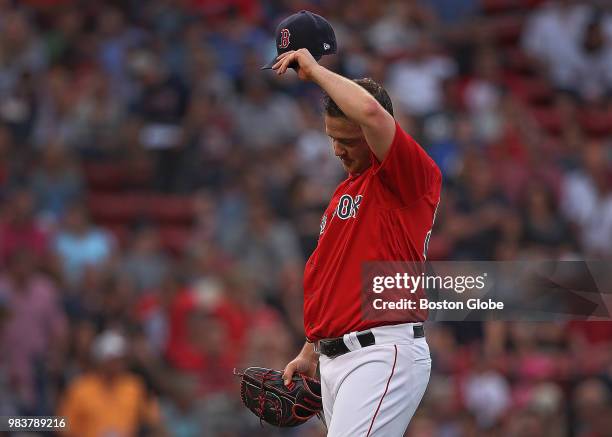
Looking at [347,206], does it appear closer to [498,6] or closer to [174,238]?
[174,238]

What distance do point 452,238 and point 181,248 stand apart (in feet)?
8.62

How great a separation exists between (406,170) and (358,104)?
351 millimetres

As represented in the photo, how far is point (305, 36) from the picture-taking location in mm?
4848

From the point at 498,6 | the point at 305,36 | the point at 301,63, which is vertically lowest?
the point at 301,63

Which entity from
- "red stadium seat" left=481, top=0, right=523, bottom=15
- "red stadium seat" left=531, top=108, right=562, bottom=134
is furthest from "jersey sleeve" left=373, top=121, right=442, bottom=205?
"red stadium seat" left=481, top=0, right=523, bottom=15

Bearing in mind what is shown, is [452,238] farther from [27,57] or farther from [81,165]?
[27,57]

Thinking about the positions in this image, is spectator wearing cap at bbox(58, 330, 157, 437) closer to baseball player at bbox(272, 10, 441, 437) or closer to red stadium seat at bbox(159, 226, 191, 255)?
red stadium seat at bbox(159, 226, 191, 255)

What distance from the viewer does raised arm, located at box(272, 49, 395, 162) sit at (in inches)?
179

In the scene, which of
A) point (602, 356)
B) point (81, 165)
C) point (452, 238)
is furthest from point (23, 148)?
point (602, 356)

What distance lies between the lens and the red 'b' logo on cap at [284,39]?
15.9ft

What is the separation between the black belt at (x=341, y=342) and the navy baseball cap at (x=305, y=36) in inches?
43.5

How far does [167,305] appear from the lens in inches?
413

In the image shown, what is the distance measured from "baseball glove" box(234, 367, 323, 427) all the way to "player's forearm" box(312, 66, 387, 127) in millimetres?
1342


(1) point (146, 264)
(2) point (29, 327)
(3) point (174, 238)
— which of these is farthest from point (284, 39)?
(3) point (174, 238)
